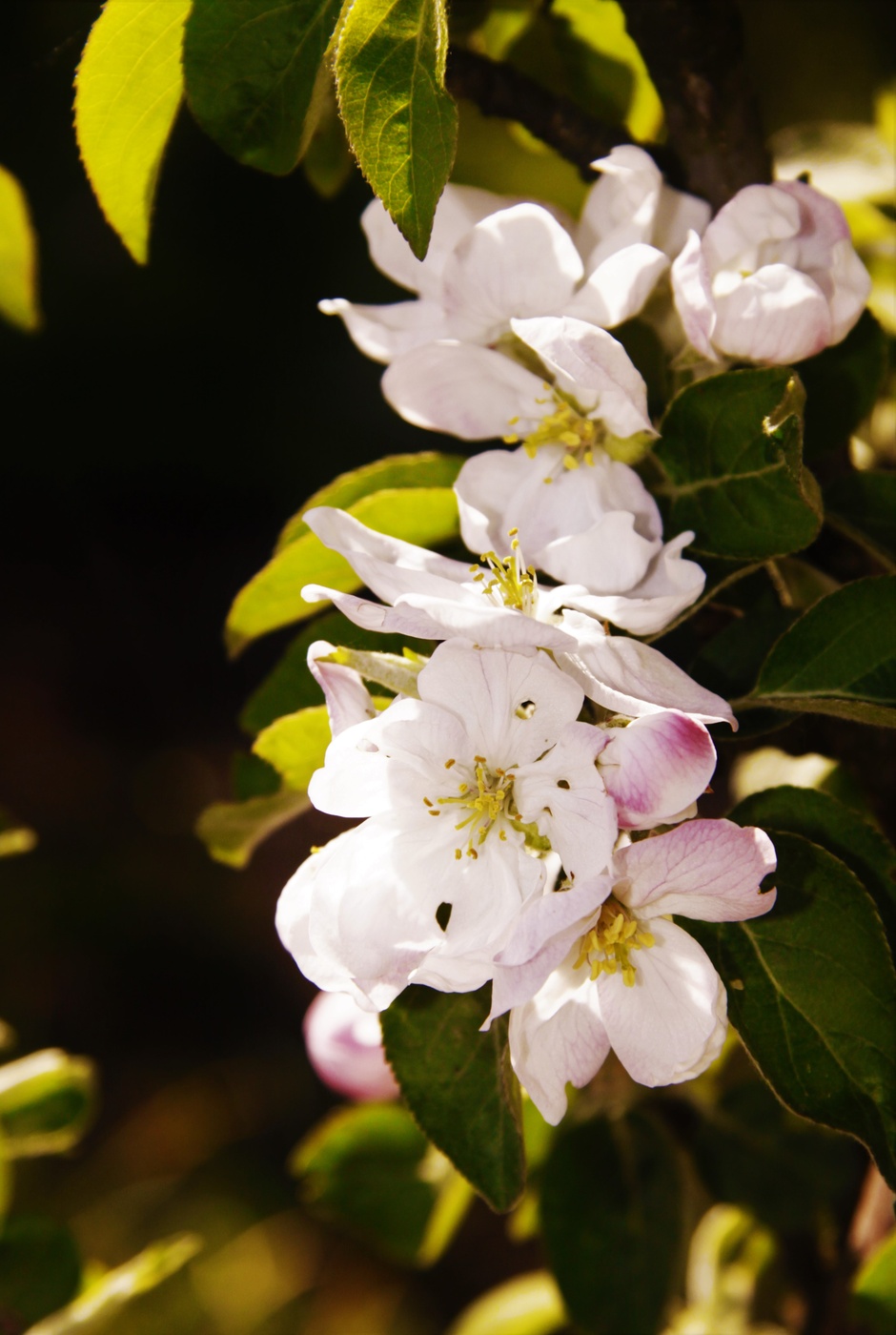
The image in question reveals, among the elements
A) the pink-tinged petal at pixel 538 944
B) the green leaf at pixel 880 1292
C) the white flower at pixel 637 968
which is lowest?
the green leaf at pixel 880 1292

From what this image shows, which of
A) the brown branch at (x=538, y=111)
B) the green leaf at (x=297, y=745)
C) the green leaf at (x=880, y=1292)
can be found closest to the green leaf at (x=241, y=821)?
the green leaf at (x=297, y=745)

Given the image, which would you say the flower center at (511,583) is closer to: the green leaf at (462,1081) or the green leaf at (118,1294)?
the green leaf at (462,1081)

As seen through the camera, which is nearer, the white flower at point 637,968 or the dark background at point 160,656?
the white flower at point 637,968

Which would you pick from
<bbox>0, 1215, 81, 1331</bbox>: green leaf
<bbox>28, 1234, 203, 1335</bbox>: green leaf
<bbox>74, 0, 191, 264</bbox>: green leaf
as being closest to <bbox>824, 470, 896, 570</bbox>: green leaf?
<bbox>74, 0, 191, 264</bbox>: green leaf

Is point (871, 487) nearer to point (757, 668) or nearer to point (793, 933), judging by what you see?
point (757, 668)

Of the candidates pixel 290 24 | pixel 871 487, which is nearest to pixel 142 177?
pixel 290 24

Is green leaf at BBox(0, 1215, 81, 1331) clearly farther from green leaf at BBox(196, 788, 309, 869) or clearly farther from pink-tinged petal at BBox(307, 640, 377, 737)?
pink-tinged petal at BBox(307, 640, 377, 737)

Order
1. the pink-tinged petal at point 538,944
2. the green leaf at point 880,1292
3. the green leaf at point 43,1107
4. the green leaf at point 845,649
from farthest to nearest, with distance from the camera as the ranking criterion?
the green leaf at point 43,1107
the green leaf at point 880,1292
the green leaf at point 845,649
the pink-tinged petal at point 538,944

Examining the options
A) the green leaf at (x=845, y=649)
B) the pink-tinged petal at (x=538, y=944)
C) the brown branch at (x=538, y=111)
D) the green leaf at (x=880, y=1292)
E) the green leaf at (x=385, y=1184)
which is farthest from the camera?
the green leaf at (x=385, y=1184)
